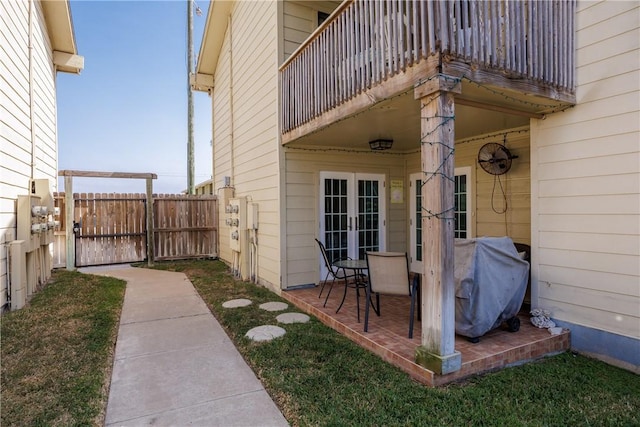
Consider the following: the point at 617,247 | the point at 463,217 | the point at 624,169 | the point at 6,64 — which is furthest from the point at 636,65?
the point at 6,64

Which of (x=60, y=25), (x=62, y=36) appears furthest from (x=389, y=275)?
(x=62, y=36)

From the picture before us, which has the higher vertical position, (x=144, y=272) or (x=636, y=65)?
(x=636, y=65)

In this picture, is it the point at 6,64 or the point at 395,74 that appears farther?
the point at 6,64

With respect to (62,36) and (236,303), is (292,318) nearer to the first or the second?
(236,303)

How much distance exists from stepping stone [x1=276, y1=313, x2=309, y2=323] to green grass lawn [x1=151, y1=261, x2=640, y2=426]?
626 millimetres

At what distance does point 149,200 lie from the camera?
8602 millimetres

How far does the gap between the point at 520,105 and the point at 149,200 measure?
26.2 ft

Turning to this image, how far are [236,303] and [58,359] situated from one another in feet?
7.25

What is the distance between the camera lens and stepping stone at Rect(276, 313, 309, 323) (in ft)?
13.9

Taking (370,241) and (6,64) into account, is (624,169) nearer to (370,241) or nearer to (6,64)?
(370,241)

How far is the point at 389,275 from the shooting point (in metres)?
3.60

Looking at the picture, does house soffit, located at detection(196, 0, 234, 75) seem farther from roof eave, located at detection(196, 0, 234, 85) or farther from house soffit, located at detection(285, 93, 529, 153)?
house soffit, located at detection(285, 93, 529, 153)

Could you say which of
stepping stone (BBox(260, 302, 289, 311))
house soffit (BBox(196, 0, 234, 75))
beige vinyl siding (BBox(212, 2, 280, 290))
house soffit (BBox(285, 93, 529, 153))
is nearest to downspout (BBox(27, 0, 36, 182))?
house soffit (BBox(196, 0, 234, 75))

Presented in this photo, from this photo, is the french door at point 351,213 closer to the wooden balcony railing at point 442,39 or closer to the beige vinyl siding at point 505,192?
the beige vinyl siding at point 505,192
